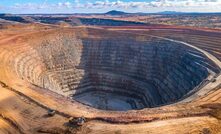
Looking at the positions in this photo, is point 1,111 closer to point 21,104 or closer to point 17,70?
point 21,104

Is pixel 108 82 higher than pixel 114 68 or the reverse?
the reverse

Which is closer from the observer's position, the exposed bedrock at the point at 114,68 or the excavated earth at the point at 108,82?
the excavated earth at the point at 108,82

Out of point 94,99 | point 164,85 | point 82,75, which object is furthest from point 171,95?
point 82,75

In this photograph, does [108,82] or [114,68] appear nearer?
[108,82]

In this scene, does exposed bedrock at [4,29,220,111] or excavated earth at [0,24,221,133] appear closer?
excavated earth at [0,24,221,133]
